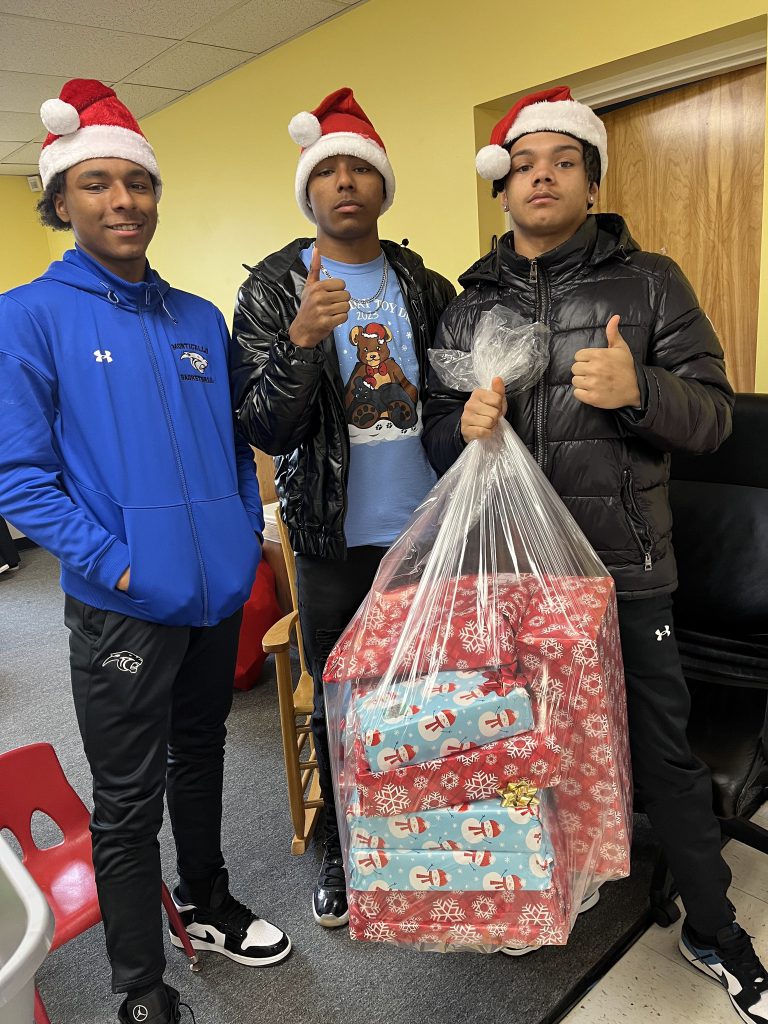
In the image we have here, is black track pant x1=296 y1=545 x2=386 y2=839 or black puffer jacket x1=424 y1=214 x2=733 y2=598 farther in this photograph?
black track pant x1=296 y1=545 x2=386 y2=839

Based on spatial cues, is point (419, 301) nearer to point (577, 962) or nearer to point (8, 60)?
point (577, 962)

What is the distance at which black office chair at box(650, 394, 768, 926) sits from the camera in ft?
5.01

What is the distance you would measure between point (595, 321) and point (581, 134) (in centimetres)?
34

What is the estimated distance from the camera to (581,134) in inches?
52.5

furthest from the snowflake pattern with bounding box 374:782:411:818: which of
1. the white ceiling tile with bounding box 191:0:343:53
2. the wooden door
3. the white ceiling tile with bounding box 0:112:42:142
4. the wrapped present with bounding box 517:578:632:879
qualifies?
the white ceiling tile with bounding box 0:112:42:142

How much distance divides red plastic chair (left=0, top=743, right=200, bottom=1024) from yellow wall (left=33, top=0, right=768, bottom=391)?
85.7 inches

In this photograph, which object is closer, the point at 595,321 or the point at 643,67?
the point at 595,321

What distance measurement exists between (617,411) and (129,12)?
3069 mm

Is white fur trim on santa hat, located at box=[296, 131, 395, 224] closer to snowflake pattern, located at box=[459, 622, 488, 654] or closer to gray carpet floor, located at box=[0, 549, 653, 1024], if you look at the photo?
snowflake pattern, located at box=[459, 622, 488, 654]

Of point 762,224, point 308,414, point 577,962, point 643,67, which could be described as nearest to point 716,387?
point 308,414

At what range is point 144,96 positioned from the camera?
432 centimetres

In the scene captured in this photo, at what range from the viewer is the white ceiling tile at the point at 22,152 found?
17.0ft

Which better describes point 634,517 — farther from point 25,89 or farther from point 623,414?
point 25,89

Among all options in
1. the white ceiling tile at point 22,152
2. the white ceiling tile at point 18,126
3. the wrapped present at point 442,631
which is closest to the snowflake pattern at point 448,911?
the wrapped present at point 442,631
